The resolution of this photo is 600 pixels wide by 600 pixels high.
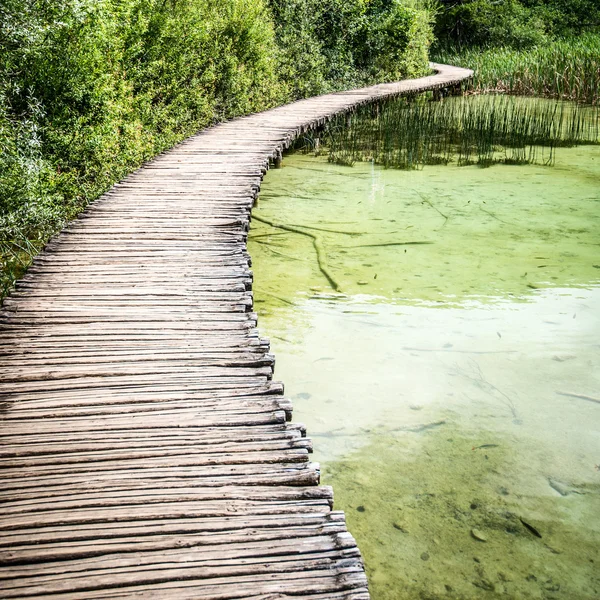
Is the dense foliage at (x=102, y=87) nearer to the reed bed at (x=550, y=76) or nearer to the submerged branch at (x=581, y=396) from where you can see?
the submerged branch at (x=581, y=396)

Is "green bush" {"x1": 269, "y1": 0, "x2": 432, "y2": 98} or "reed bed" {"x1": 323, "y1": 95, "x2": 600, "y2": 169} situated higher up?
"green bush" {"x1": 269, "y1": 0, "x2": 432, "y2": 98}

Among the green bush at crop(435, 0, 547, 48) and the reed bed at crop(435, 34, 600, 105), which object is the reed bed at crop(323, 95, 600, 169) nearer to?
the reed bed at crop(435, 34, 600, 105)

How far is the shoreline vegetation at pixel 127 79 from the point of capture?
11.2 ft

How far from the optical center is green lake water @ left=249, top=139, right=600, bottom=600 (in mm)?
1854

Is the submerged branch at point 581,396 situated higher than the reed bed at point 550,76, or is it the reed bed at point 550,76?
the reed bed at point 550,76

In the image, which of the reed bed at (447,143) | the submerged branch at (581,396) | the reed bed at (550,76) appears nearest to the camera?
the submerged branch at (581,396)

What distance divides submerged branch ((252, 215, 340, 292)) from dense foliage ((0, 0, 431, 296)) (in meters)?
1.17

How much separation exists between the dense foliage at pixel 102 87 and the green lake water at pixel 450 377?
1.21 meters

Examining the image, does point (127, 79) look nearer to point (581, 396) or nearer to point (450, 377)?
point (450, 377)

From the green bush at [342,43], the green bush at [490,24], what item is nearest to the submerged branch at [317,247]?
the green bush at [342,43]

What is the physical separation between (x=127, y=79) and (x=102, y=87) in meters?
0.78

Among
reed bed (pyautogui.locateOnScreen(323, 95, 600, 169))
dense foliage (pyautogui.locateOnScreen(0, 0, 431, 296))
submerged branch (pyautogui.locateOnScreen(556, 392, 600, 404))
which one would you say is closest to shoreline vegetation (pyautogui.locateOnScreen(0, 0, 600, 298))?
dense foliage (pyautogui.locateOnScreen(0, 0, 431, 296))

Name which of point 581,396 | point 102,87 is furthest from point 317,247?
point 581,396

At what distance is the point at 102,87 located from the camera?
4219 mm
